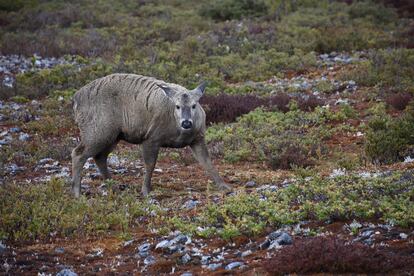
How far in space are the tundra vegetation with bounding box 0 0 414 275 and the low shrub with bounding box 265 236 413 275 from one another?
0.06 feet

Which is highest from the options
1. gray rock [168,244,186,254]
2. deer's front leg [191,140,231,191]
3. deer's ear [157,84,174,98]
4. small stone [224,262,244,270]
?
deer's ear [157,84,174,98]

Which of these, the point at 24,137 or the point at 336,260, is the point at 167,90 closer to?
the point at 336,260

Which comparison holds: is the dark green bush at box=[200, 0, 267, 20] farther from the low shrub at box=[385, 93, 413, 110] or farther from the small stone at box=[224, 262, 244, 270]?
the small stone at box=[224, 262, 244, 270]

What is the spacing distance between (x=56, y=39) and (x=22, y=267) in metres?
20.2

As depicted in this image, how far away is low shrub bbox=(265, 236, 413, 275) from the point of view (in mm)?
6996

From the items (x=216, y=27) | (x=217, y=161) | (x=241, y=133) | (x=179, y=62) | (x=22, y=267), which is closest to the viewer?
(x=22, y=267)

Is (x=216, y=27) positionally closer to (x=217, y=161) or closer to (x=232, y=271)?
(x=217, y=161)

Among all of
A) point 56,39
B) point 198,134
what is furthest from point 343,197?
point 56,39

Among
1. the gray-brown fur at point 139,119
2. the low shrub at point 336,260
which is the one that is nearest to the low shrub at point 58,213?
the gray-brown fur at point 139,119

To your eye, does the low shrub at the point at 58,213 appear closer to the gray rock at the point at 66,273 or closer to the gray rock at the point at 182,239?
the gray rock at the point at 182,239

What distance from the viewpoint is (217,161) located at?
14.8 meters

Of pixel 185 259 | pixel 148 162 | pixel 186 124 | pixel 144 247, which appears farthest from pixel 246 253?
pixel 148 162

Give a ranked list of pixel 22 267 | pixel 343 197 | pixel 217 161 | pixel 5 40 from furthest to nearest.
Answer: pixel 5 40, pixel 217 161, pixel 343 197, pixel 22 267

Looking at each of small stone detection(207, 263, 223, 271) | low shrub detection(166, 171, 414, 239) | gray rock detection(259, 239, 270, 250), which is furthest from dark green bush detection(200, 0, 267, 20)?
small stone detection(207, 263, 223, 271)
